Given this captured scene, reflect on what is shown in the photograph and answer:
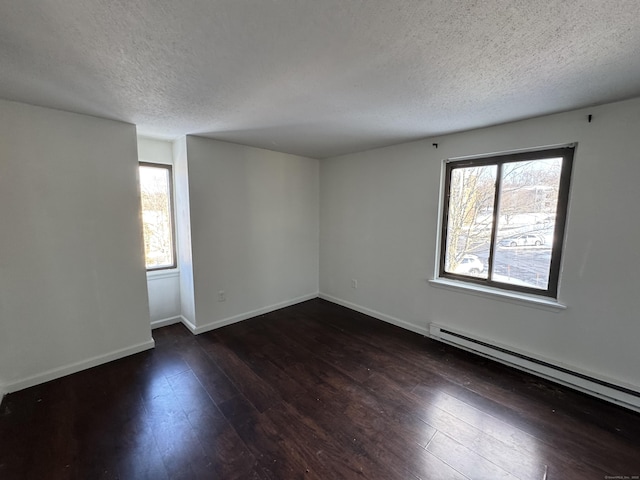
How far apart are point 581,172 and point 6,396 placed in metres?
5.01

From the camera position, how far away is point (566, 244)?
2.18 meters

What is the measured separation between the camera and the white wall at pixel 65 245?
206cm

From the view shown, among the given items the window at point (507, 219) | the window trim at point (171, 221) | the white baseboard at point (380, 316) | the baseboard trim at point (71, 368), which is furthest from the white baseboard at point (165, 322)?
the window at point (507, 219)

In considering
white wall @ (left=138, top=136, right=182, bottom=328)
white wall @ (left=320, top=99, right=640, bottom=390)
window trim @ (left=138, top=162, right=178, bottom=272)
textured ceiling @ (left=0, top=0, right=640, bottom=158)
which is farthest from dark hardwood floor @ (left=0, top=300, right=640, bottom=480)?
textured ceiling @ (left=0, top=0, right=640, bottom=158)

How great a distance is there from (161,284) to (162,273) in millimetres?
144

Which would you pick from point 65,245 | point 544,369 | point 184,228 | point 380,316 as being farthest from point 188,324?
point 544,369

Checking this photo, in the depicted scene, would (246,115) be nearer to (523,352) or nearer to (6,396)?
(6,396)

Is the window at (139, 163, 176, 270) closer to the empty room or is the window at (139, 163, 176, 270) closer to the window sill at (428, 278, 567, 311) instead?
the empty room

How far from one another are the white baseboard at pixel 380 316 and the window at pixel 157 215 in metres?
2.44

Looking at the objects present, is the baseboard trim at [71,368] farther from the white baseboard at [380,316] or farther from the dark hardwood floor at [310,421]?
the white baseboard at [380,316]

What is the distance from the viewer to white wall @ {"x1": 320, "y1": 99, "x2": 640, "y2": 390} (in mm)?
1946

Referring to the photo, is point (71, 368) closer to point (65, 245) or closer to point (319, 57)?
point (65, 245)

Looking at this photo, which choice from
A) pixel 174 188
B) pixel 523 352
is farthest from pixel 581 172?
pixel 174 188

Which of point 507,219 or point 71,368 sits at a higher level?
point 507,219
